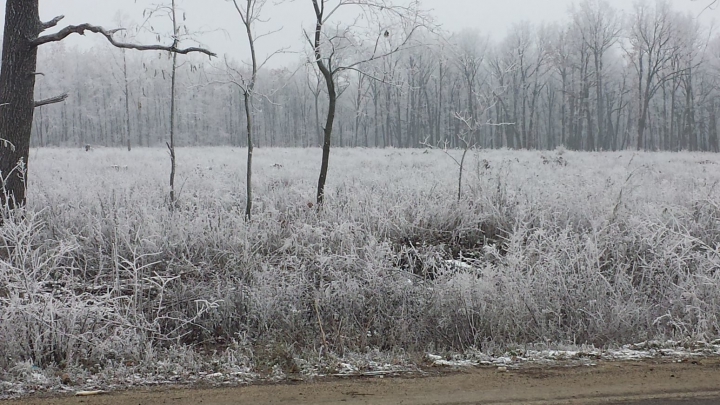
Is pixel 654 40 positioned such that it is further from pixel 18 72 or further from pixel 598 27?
pixel 18 72

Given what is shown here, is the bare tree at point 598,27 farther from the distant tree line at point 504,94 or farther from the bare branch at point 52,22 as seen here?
the bare branch at point 52,22

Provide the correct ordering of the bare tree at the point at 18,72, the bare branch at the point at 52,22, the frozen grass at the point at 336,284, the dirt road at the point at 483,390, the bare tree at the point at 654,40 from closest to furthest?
the dirt road at the point at 483,390 < the frozen grass at the point at 336,284 < the bare tree at the point at 18,72 < the bare branch at the point at 52,22 < the bare tree at the point at 654,40

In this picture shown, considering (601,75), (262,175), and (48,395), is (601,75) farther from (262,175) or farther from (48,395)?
(48,395)

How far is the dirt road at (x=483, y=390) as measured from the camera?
3.68 meters

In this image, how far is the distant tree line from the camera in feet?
134

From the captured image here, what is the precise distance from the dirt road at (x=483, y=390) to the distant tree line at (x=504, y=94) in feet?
101

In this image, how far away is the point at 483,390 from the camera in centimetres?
387

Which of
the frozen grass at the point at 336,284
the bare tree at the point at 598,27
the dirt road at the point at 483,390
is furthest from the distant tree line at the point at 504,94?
the dirt road at the point at 483,390

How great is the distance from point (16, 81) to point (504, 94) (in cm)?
4454

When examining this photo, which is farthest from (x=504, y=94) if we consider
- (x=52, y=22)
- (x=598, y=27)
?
(x=52, y=22)

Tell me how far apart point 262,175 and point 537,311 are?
1151 cm

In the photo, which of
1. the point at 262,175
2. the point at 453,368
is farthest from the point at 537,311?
the point at 262,175

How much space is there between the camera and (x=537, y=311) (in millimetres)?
5551

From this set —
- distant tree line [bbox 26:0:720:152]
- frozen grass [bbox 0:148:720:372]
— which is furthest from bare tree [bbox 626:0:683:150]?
frozen grass [bbox 0:148:720:372]
